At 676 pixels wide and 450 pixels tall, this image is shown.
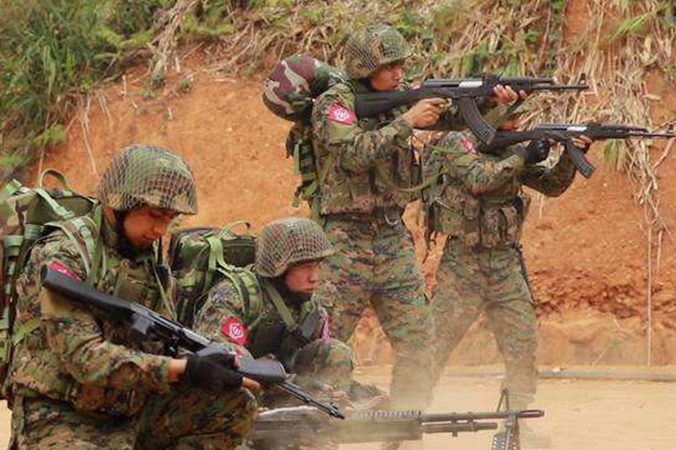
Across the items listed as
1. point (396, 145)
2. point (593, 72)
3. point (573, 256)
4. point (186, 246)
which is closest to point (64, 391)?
point (186, 246)

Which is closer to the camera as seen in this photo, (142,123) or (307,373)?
(307,373)

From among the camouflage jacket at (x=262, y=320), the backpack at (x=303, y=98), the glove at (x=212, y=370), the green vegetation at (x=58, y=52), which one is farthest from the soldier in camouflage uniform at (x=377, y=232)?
the green vegetation at (x=58, y=52)

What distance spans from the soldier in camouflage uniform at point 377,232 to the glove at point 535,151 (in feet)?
2.60

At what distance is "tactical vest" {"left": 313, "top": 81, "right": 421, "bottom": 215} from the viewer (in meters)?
9.23

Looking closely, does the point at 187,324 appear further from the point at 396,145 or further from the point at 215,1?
the point at 215,1

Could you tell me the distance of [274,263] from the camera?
304 inches

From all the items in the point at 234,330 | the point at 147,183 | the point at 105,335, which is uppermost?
the point at 234,330

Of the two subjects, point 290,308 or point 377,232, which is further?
point 377,232

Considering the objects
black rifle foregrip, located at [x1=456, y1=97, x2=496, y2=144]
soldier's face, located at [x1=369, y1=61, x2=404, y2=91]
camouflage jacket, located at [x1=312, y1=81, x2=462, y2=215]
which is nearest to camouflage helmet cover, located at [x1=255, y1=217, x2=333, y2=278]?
camouflage jacket, located at [x1=312, y1=81, x2=462, y2=215]

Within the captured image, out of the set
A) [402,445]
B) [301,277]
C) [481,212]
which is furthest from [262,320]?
[481,212]

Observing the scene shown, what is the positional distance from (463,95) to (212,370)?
160 inches

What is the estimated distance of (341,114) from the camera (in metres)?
9.08

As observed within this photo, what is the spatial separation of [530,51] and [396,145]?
5827mm

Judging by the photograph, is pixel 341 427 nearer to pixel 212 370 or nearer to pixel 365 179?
pixel 212 370
